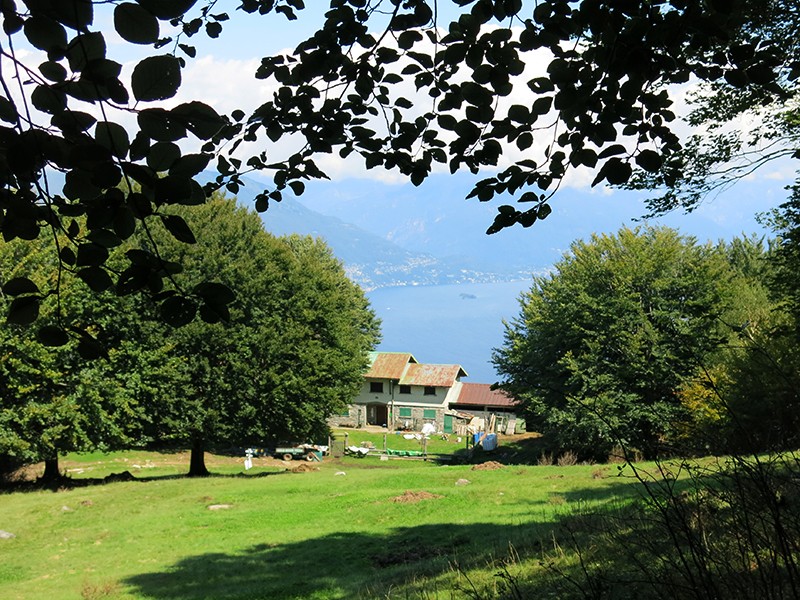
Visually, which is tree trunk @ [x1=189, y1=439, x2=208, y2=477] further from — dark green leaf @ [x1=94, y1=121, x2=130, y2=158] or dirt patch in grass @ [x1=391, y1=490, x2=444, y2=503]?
dark green leaf @ [x1=94, y1=121, x2=130, y2=158]

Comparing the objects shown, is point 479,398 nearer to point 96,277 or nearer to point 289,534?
point 289,534

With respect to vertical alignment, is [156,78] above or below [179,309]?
above

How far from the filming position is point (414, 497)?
19609mm

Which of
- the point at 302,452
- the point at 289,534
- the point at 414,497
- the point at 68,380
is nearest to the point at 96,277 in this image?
the point at 289,534

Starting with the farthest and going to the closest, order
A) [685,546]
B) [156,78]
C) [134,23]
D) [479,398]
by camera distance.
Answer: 1. [479,398]
2. [685,546]
3. [156,78]
4. [134,23]

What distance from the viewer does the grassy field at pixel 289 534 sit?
10.6 meters

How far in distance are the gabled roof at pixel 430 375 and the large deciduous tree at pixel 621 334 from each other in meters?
26.0

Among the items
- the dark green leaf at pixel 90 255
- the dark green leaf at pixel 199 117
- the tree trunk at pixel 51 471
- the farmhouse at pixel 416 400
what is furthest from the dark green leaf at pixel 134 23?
the farmhouse at pixel 416 400

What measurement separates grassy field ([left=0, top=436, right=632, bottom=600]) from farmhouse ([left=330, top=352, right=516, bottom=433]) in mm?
36632

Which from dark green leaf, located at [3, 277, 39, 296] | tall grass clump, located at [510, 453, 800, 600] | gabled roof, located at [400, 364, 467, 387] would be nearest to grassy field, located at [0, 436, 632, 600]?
tall grass clump, located at [510, 453, 800, 600]

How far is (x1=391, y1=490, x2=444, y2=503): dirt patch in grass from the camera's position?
1936 centimetres

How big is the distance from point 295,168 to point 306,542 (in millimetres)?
12701

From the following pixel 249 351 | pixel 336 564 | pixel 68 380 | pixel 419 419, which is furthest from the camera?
pixel 419 419

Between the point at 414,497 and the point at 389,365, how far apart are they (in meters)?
46.4
